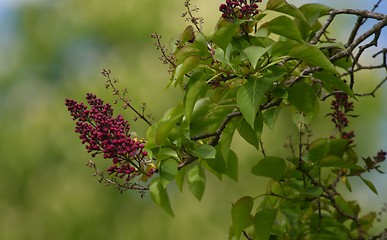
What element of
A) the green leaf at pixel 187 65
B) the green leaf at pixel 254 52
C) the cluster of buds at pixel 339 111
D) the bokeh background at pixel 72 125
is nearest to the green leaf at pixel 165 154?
the green leaf at pixel 187 65

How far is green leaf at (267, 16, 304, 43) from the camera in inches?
56.6

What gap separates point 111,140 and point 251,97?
0.32 metres

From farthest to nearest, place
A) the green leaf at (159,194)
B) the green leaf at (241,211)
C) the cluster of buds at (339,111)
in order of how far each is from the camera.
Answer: the cluster of buds at (339,111)
the green leaf at (241,211)
the green leaf at (159,194)

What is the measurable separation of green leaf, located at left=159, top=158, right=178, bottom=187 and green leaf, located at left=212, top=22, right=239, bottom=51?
11.8 inches

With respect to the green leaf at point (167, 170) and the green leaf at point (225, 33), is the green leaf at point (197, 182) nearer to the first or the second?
the green leaf at point (167, 170)

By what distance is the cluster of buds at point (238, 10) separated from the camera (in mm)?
1443

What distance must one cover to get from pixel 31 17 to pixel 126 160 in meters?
5.49

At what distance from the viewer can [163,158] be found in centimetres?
153

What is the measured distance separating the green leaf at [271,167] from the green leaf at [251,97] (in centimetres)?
44

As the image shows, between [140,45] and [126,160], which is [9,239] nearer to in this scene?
[140,45]

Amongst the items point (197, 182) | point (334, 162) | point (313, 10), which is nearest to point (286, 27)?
point (313, 10)

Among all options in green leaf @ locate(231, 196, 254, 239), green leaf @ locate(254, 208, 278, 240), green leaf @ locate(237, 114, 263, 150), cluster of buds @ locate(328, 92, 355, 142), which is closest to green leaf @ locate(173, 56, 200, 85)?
green leaf @ locate(237, 114, 263, 150)

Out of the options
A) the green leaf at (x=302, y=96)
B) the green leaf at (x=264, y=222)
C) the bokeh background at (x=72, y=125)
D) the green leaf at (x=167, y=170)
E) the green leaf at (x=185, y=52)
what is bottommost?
the green leaf at (x=264, y=222)

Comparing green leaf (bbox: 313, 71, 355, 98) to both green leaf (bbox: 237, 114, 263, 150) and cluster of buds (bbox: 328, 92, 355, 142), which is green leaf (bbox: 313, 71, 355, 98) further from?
cluster of buds (bbox: 328, 92, 355, 142)
